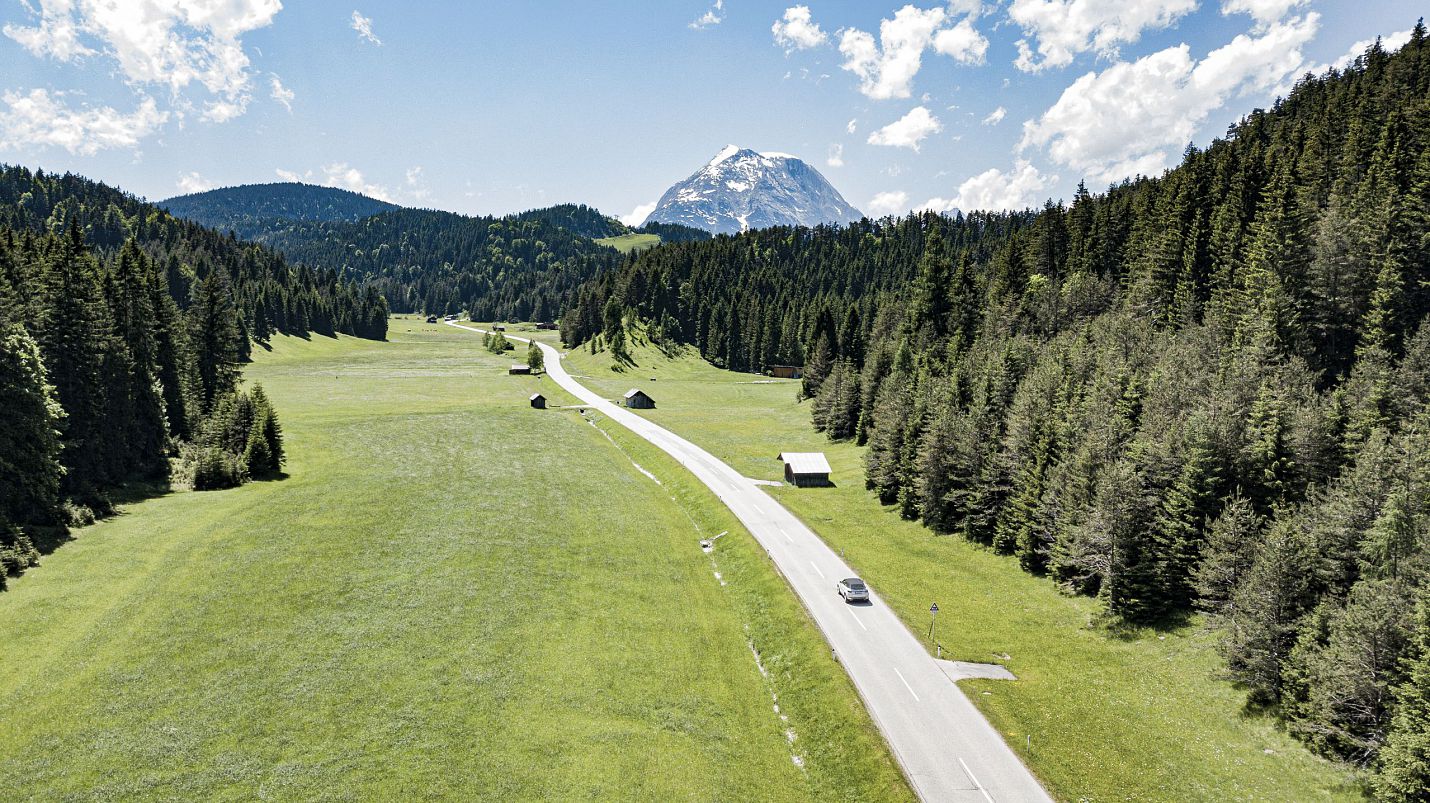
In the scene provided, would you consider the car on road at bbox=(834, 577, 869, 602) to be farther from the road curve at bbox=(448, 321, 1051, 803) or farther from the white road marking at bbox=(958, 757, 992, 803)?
the white road marking at bbox=(958, 757, 992, 803)

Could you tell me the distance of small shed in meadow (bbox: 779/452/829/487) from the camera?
233ft

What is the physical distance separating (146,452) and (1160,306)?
10224 centimetres

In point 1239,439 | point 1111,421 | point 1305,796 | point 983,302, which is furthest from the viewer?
point 983,302

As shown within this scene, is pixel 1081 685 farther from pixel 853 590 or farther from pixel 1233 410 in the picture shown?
pixel 1233 410

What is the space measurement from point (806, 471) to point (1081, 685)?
38.7 metres

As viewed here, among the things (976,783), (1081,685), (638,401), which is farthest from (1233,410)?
(638,401)

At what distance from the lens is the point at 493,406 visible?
11012cm

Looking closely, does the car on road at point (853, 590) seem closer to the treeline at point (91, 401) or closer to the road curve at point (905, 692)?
the road curve at point (905, 692)

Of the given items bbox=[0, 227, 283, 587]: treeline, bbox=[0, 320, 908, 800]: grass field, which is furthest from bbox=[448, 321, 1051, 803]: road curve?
bbox=[0, 227, 283, 587]: treeline

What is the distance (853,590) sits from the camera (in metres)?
42.2

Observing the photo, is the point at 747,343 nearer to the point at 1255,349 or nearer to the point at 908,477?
the point at 908,477

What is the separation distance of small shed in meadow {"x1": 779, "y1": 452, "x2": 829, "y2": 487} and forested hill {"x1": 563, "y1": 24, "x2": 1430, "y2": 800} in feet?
17.8

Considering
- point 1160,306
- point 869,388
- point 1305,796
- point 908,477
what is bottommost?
point 1305,796

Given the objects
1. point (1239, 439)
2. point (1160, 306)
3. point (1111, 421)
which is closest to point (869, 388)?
point (1160, 306)
